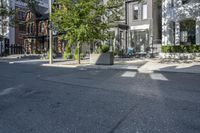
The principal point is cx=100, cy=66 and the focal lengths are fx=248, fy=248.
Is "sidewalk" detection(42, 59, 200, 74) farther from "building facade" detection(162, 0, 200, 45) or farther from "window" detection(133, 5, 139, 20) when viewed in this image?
"window" detection(133, 5, 139, 20)

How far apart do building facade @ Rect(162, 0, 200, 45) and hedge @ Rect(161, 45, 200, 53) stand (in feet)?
3.51

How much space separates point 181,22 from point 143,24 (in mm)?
5407

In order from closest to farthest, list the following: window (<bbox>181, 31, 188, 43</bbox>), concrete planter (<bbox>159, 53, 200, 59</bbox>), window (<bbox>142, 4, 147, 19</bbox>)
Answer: concrete planter (<bbox>159, 53, 200, 59</bbox>) < window (<bbox>181, 31, 188, 43</bbox>) < window (<bbox>142, 4, 147, 19</bbox>)

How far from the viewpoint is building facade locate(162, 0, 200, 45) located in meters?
23.5

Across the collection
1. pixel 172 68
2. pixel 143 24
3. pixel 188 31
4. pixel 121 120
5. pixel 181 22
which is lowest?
pixel 121 120

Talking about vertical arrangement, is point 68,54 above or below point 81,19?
below

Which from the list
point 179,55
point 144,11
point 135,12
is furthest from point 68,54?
point 179,55

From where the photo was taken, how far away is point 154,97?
7.13 metres

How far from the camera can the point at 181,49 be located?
918 inches

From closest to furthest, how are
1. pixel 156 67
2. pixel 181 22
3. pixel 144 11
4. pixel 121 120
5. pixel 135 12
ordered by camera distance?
pixel 121 120 < pixel 156 67 < pixel 181 22 < pixel 144 11 < pixel 135 12

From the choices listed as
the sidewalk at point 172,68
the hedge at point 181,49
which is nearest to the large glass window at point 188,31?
the hedge at point 181,49

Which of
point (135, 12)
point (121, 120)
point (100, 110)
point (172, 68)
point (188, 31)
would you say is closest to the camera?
point (121, 120)

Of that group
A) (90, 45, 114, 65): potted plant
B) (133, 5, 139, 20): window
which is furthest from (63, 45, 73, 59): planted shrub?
(133, 5, 139, 20): window

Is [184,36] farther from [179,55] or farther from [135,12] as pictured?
[135,12]
